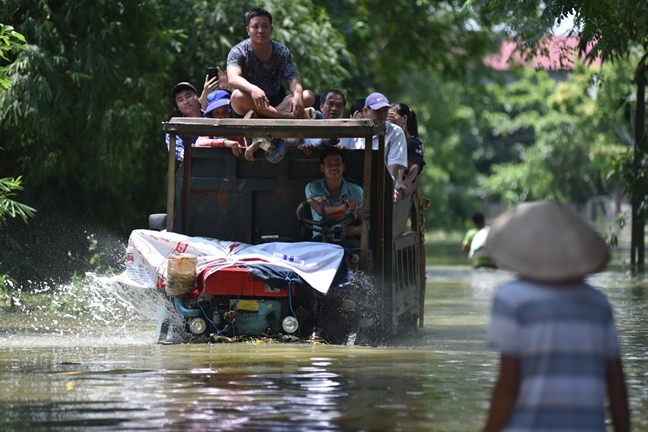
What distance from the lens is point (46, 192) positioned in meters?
18.8

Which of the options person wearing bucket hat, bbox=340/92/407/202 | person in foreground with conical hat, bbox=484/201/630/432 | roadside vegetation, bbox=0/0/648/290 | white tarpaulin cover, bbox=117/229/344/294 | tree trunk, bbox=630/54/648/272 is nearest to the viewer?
person in foreground with conical hat, bbox=484/201/630/432

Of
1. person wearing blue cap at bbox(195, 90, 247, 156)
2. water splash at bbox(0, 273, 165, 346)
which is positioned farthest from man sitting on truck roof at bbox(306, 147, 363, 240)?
water splash at bbox(0, 273, 165, 346)

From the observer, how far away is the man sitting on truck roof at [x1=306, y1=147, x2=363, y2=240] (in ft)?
38.7

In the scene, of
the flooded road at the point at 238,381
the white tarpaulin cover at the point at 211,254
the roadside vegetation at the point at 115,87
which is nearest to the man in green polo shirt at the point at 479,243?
the roadside vegetation at the point at 115,87

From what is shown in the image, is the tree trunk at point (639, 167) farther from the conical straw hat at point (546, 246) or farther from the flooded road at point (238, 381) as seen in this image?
the conical straw hat at point (546, 246)

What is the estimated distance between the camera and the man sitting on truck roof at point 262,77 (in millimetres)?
11984

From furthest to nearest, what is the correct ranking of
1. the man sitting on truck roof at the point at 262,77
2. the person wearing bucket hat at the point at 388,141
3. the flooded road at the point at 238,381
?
1. the person wearing bucket hat at the point at 388,141
2. the man sitting on truck roof at the point at 262,77
3. the flooded road at the point at 238,381

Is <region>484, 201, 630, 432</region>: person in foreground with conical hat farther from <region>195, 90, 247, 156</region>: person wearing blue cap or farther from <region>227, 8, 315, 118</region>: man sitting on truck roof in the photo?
<region>195, 90, 247, 156</region>: person wearing blue cap

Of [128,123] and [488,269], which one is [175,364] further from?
[488,269]

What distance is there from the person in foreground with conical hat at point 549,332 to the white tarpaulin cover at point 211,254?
6118 millimetres

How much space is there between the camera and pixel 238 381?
352 inches

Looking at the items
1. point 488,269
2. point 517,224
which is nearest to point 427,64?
point 488,269

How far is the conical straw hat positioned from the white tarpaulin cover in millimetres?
6070

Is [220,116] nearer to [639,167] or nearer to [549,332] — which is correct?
[549,332]
